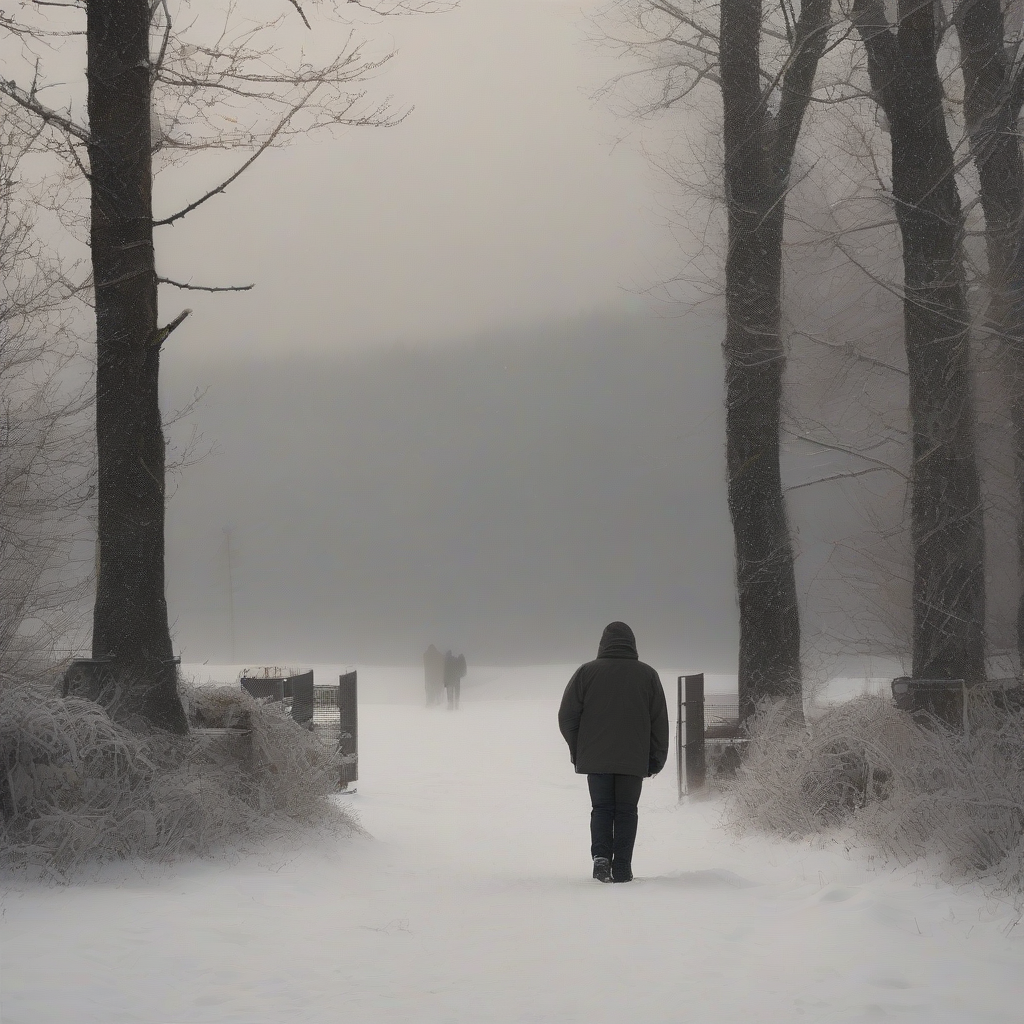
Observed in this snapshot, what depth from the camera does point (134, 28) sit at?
28.0ft

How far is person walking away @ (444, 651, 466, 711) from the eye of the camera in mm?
32688

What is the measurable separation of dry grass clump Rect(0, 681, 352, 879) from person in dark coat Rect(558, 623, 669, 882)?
2.37 metres

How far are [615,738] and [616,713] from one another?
175 mm

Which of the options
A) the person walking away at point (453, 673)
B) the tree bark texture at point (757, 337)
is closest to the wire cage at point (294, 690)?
the tree bark texture at point (757, 337)

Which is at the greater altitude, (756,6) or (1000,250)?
(756,6)

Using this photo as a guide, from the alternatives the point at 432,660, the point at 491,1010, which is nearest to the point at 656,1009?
the point at 491,1010

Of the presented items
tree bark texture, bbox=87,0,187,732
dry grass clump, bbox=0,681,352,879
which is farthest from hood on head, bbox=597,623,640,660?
tree bark texture, bbox=87,0,187,732

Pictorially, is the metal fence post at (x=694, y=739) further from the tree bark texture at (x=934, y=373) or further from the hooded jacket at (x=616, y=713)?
the hooded jacket at (x=616, y=713)

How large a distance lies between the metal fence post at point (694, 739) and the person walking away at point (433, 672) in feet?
71.2

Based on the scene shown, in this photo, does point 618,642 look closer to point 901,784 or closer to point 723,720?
point 901,784

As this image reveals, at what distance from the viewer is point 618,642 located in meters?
8.14

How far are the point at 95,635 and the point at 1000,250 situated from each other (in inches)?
365

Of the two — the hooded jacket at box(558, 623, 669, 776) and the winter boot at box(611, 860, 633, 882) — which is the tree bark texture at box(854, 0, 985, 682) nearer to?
the hooded jacket at box(558, 623, 669, 776)

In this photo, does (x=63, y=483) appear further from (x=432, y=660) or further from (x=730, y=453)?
(x=432, y=660)
